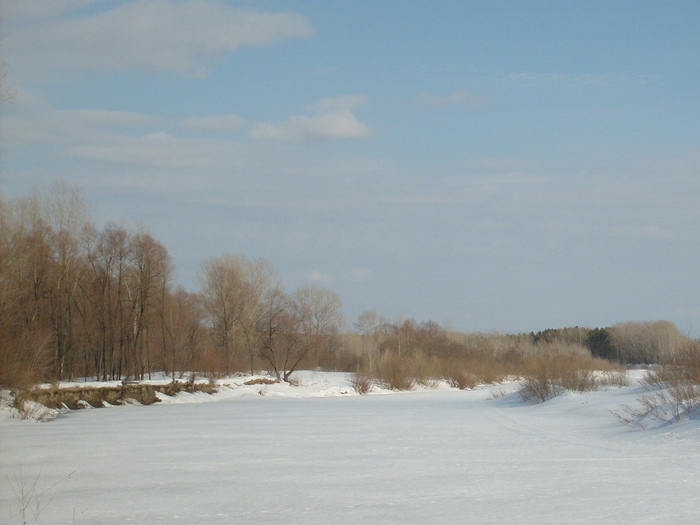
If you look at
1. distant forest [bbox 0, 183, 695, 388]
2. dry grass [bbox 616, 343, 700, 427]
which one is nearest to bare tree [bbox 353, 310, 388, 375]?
distant forest [bbox 0, 183, 695, 388]

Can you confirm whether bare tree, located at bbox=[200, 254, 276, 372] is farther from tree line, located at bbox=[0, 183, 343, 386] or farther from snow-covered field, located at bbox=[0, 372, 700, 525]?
snow-covered field, located at bbox=[0, 372, 700, 525]

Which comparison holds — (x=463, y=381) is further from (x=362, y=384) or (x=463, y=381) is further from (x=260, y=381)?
(x=260, y=381)

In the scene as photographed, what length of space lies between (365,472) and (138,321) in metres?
41.1

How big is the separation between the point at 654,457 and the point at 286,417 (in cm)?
1513

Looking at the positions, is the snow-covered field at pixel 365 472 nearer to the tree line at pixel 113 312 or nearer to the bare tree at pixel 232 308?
the tree line at pixel 113 312

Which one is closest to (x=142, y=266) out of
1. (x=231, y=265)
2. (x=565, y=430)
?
(x=231, y=265)

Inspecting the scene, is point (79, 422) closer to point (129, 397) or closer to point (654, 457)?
point (129, 397)

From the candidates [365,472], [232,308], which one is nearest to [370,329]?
[232,308]

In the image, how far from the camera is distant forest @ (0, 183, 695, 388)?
3628 centimetres

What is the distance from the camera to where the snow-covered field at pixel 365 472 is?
309 inches

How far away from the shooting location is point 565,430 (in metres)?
16.8

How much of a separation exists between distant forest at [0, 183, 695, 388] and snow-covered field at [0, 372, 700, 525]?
7349 mm

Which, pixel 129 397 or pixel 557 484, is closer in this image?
pixel 557 484

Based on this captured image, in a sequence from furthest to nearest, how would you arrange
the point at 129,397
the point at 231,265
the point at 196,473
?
the point at 231,265
the point at 129,397
the point at 196,473
